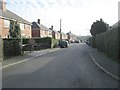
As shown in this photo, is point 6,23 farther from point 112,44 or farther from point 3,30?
point 112,44

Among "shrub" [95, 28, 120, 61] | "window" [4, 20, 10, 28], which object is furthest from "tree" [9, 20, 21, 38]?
"shrub" [95, 28, 120, 61]

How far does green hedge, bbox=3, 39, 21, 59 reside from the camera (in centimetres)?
2451

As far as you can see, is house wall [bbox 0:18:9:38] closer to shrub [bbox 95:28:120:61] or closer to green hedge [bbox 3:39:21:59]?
green hedge [bbox 3:39:21:59]

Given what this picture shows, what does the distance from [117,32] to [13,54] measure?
41.0 ft

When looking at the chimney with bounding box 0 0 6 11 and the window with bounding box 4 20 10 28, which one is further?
the chimney with bounding box 0 0 6 11

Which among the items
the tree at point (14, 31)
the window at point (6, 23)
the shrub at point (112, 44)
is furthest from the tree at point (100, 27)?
the shrub at point (112, 44)

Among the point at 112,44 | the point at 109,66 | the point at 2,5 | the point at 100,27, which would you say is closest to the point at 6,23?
the point at 2,5

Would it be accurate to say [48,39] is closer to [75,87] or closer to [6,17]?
[6,17]

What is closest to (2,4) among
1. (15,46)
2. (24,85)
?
(15,46)

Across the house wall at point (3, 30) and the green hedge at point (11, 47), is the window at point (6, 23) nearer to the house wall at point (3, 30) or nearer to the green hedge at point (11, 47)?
the house wall at point (3, 30)

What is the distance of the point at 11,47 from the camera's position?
25984 millimetres

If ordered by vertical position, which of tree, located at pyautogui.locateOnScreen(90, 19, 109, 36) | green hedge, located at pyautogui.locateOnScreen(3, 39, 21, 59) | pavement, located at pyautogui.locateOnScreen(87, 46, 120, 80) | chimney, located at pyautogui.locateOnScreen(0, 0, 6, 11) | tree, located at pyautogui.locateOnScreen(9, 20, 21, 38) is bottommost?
pavement, located at pyautogui.locateOnScreen(87, 46, 120, 80)

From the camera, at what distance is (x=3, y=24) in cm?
4231

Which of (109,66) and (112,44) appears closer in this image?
(109,66)
